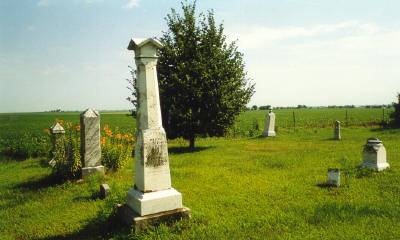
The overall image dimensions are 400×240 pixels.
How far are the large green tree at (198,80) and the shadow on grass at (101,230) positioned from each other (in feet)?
33.5

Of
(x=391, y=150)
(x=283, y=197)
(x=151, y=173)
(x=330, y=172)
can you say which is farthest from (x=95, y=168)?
(x=391, y=150)

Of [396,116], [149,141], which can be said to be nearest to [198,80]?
[149,141]

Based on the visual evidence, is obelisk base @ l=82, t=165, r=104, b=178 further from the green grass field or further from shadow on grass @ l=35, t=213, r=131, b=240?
shadow on grass @ l=35, t=213, r=131, b=240

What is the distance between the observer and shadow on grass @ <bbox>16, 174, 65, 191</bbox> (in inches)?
421

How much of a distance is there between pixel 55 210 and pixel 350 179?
7.83 m

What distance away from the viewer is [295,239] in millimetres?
5637

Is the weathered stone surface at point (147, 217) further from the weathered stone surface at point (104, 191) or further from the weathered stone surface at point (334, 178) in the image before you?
the weathered stone surface at point (334, 178)

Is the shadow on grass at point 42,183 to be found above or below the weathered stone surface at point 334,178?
below

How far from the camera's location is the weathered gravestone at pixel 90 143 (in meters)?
11.2

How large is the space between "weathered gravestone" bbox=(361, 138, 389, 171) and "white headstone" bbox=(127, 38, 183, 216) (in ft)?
23.0

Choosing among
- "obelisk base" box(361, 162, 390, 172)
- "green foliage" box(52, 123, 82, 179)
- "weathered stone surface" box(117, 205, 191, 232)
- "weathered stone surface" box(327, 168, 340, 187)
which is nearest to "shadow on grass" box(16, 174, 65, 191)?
"green foliage" box(52, 123, 82, 179)

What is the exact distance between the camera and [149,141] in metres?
6.52

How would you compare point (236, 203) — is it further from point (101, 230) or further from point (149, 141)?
point (101, 230)

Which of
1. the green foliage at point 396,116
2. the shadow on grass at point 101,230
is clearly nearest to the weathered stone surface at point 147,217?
the shadow on grass at point 101,230
